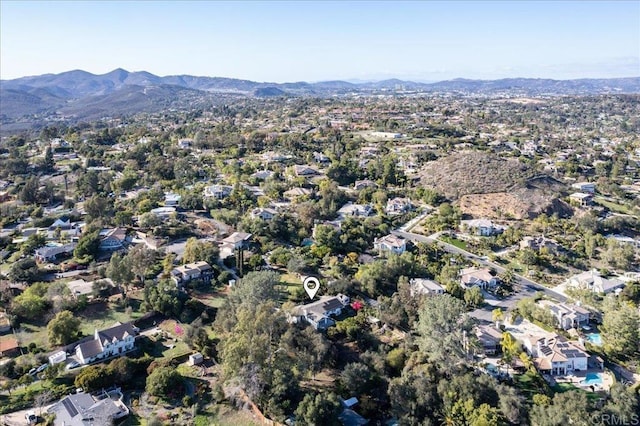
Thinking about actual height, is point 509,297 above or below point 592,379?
below

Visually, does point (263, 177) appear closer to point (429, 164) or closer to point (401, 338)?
point (429, 164)

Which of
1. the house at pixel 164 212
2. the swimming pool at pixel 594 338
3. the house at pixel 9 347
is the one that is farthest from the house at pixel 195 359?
the house at pixel 164 212

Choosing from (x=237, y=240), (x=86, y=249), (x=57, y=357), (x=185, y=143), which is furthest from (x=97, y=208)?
(x=185, y=143)

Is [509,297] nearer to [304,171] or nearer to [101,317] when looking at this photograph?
[101,317]

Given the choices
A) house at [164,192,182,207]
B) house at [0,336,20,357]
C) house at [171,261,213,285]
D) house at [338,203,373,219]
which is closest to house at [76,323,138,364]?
house at [0,336,20,357]

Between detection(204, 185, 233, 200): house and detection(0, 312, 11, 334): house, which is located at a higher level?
detection(204, 185, 233, 200): house

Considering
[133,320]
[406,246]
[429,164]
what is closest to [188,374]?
[133,320]

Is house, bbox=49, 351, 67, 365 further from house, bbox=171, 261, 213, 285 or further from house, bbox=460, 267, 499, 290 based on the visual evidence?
house, bbox=460, 267, 499, 290
